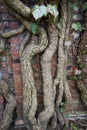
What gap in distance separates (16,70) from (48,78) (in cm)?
39

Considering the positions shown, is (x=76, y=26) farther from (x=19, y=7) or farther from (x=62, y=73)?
(x=19, y=7)

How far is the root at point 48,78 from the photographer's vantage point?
7.97ft

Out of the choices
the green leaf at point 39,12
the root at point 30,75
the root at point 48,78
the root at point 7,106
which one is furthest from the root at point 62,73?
the root at point 7,106

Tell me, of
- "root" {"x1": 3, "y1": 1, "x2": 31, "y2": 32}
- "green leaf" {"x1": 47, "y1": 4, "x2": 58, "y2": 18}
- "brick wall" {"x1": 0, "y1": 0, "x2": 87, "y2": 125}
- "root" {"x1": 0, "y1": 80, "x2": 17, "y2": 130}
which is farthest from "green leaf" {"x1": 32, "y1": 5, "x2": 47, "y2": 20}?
"root" {"x1": 0, "y1": 80, "x2": 17, "y2": 130}

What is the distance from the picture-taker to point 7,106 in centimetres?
264

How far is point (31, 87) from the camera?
2.50 metres

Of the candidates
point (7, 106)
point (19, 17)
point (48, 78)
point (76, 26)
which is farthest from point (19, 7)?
point (7, 106)

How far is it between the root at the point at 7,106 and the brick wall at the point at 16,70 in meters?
0.06

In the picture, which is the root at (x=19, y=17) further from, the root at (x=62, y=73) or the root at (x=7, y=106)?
the root at (x=7, y=106)

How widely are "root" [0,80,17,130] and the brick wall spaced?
0.21 ft

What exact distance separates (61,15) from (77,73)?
27.9 inches

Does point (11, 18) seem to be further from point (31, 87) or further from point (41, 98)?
point (41, 98)

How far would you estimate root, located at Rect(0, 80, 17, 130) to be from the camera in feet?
8.58

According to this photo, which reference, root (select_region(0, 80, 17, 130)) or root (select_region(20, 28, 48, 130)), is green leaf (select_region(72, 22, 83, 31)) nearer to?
root (select_region(20, 28, 48, 130))
